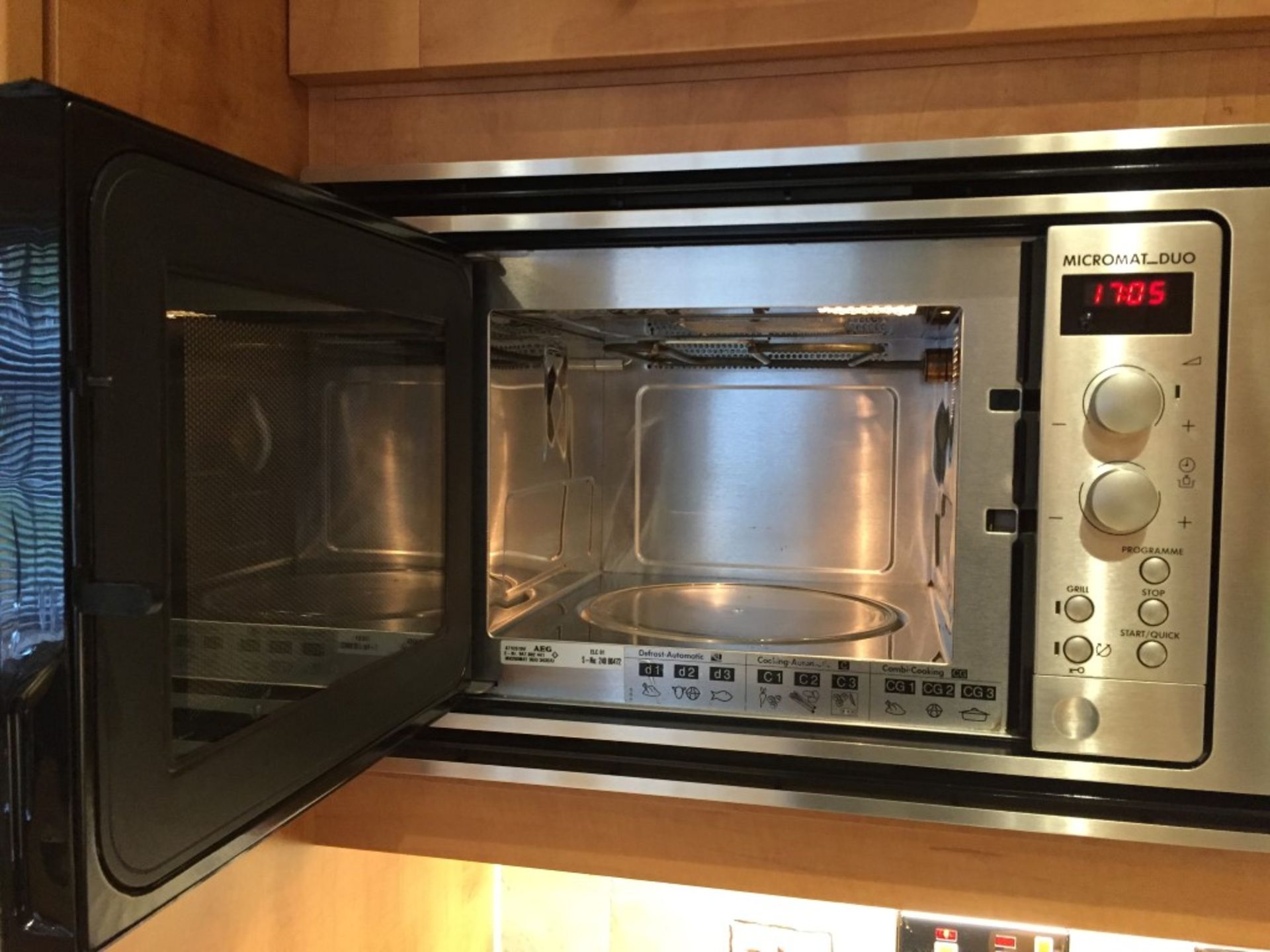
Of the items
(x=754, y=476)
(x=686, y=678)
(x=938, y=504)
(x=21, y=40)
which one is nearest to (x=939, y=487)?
(x=938, y=504)

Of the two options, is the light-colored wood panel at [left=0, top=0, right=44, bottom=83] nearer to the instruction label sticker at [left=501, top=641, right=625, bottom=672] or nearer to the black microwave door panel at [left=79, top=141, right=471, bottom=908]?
the black microwave door panel at [left=79, top=141, right=471, bottom=908]

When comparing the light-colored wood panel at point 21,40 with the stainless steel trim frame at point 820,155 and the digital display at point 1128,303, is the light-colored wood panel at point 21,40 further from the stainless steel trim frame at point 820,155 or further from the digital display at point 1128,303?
the digital display at point 1128,303

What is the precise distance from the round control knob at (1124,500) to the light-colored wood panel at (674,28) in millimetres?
308

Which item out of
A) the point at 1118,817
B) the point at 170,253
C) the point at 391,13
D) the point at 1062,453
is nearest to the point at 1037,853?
the point at 1118,817

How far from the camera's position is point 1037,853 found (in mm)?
659

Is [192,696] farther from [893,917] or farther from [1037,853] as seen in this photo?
[893,917]

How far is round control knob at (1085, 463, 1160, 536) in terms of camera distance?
593 millimetres

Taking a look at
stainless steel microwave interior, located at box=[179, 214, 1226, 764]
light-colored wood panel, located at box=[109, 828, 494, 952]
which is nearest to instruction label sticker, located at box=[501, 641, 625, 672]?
stainless steel microwave interior, located at box=[179, 214, 1226, 764]

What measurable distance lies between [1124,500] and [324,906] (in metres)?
0.73

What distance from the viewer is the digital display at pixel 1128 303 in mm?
595

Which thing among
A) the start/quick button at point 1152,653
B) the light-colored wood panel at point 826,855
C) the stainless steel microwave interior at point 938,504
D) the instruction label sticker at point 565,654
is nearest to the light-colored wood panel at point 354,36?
the stainless steel microwave interior at point 938,504

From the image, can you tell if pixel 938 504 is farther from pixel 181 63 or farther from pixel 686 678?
pixel 181 63

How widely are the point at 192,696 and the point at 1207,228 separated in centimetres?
64

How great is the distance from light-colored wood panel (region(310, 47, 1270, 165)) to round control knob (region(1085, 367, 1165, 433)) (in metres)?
0.20
